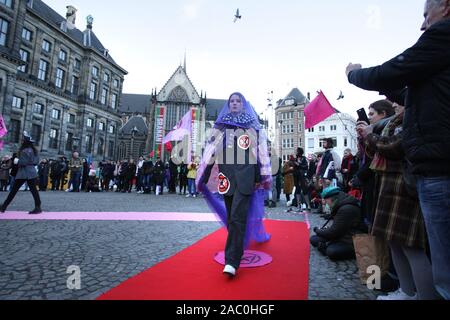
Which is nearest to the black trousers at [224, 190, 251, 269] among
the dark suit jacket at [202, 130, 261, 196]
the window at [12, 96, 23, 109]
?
the dark suit jacket at [202, 130, 261, 196]

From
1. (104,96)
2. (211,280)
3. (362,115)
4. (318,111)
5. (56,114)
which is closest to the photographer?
(211,280)

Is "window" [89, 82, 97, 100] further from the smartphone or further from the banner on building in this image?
the smartphone

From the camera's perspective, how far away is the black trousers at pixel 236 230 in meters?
3.06

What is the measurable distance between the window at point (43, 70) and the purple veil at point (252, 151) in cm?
4127

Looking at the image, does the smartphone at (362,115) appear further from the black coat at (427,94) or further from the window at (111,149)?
the window at (111,149)

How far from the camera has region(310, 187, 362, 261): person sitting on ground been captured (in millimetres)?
3750

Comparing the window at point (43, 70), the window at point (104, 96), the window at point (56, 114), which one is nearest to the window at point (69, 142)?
the window at point (56, 114)

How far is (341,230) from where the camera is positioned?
3777mm

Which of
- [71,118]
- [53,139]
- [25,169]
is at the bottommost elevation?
[25,169]

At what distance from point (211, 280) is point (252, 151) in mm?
1699

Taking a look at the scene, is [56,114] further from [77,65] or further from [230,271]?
[230,271]

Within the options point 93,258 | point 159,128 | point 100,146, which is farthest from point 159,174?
point 159,128

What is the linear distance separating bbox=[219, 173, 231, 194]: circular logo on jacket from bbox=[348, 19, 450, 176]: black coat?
85.2 inches
